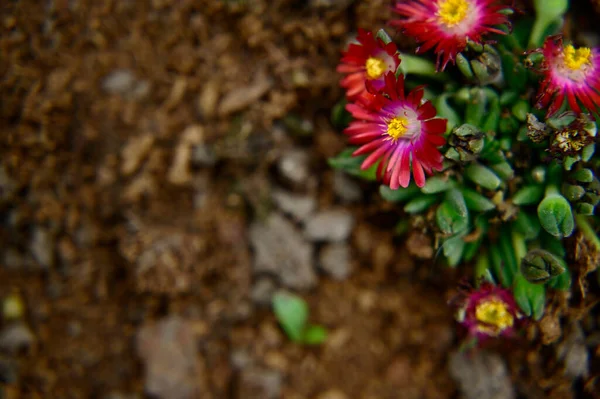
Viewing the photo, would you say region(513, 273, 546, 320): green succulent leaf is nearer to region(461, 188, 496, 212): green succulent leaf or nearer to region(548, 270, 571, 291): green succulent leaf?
region(548, 270, 571, 291): green succulent leaf

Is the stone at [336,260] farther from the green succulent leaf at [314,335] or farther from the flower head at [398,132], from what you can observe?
the flower head at [398,132]

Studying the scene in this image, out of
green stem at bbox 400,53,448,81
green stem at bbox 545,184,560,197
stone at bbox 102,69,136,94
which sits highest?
green stem at bbox 400,53,448,81

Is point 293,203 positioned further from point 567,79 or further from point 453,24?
point 567,79

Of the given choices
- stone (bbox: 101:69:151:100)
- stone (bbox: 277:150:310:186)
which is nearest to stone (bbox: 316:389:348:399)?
stone (bbox: 277:150:310:186)

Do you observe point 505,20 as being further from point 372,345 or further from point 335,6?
point 372,345

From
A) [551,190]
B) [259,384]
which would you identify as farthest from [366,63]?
[259,384]

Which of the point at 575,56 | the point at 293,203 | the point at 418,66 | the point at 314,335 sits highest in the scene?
the point at 575,56
